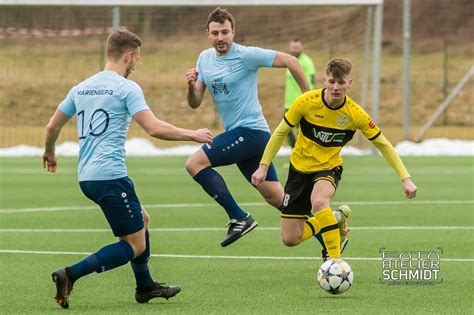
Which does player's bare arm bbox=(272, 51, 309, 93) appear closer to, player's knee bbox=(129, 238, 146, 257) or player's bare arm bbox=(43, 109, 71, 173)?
player's bare arm bbox=(43, 109, 71, 173)

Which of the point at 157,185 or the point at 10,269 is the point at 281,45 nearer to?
the point at 157,185

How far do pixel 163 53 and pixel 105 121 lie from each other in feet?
84.1

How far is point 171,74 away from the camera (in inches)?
1438

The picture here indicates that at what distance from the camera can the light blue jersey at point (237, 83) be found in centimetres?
1204

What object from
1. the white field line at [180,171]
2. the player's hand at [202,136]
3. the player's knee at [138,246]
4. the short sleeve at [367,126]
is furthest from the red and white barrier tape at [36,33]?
the player's hand at [202,136]

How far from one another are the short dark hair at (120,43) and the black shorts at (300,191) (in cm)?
217

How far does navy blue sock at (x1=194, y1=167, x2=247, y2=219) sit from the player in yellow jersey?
1039 millimetres

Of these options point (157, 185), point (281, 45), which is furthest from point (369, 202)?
point (281, 45)

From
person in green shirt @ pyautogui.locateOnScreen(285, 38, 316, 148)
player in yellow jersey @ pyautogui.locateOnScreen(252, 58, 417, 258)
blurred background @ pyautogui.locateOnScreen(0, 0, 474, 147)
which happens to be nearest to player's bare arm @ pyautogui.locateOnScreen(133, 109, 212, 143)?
player in yellow jersey @ pyautogui.locateOnScreen(252, 58, 417, 258)

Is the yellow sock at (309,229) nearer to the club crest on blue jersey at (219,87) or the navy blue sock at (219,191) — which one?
the navy blue sock at (219,191)

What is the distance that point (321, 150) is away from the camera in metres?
10.5

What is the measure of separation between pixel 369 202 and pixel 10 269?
25.0 ft

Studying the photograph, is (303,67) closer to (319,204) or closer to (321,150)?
(321,150)

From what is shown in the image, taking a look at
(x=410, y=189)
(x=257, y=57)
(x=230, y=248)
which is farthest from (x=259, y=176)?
(x=230, y=248)
